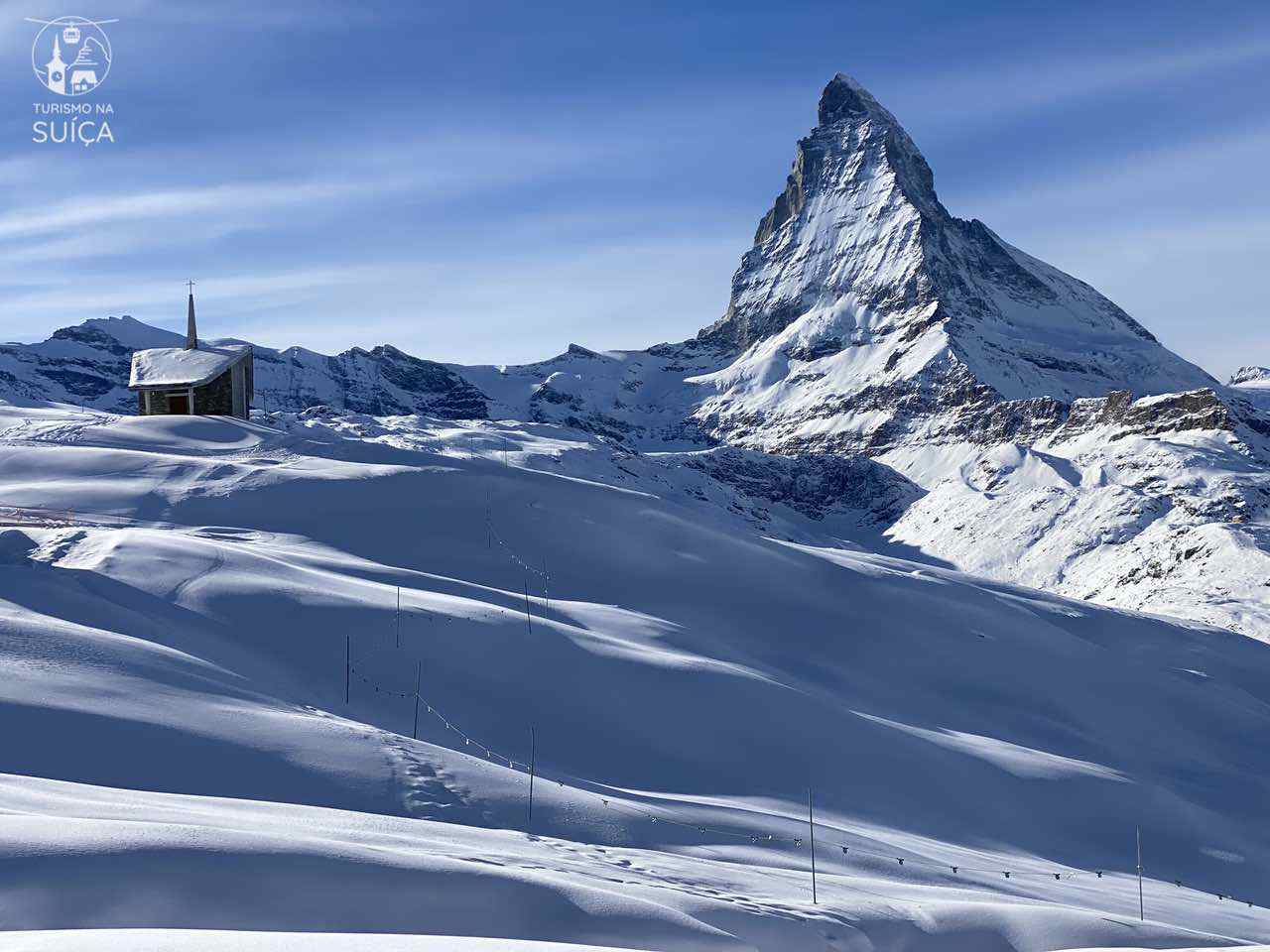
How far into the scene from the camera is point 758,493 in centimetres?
19938

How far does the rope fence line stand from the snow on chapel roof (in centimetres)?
3128

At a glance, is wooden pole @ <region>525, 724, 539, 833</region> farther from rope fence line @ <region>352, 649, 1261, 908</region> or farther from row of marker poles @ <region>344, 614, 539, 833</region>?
rope fence line @ <region>352, 649, 1261, 908</region>

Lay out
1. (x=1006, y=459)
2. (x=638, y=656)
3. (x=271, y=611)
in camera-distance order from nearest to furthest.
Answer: (x=271, y=611)
(x=638, y=656)
(x=1006, y=459)

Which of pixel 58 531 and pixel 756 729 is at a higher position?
pixel 58 531

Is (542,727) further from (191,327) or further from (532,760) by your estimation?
(191,327)

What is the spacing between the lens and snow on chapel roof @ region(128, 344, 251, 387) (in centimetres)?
5591

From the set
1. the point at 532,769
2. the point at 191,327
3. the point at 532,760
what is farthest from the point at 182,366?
the point at 532,769

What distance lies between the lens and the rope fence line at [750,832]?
2305 cm

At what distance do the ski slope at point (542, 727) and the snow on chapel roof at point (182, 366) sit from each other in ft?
12.4

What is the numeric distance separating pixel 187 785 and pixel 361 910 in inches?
238

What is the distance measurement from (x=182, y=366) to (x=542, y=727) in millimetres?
35901

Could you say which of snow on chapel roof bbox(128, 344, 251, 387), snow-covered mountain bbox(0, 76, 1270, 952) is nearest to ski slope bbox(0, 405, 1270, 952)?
snow-covered mountain bbox(0, 76, 1270, 952)

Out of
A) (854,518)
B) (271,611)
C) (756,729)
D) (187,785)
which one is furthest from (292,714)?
(854,518)

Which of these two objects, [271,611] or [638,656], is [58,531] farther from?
[638,656]
